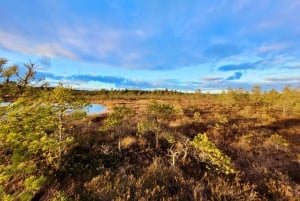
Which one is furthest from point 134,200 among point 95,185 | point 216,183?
point 216,183

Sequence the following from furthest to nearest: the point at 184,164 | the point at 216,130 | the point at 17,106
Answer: the point at 216,130 → the point at 184,164 → the point at 17,106

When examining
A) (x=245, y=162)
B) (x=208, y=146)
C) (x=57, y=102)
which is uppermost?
(x=57, y=102)

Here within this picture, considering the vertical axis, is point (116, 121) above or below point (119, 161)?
above

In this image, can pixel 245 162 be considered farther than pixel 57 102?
Yes

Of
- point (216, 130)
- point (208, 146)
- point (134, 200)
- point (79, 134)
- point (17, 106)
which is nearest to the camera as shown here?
point (17, 106)

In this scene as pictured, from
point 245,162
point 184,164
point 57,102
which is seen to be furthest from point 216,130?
point 57,102

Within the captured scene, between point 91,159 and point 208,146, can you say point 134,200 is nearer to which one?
point 208,146

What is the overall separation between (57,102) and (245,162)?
9541 mm

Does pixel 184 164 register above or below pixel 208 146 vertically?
below

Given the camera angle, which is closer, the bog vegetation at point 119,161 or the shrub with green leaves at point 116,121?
the bog vegetation at point 119,161

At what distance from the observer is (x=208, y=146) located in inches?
347

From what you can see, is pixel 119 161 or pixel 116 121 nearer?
pixel 119 161

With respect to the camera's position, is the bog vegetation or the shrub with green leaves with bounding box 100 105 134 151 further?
the shrub with green leaves with bounding box 100 105 134 151

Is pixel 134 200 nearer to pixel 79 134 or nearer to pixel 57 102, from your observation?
pixel 57 102
